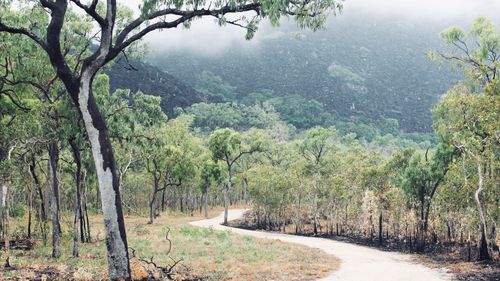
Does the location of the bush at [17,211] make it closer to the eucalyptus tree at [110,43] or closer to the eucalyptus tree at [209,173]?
the eucalyptus tree at [209,173]

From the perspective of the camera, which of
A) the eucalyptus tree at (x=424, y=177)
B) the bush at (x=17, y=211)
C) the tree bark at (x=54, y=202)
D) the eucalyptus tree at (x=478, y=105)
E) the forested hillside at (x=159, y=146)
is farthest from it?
the bush at (x=17, y=211)

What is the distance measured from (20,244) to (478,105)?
962 inches

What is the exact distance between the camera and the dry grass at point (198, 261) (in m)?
15.1

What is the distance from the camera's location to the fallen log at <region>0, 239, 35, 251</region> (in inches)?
890

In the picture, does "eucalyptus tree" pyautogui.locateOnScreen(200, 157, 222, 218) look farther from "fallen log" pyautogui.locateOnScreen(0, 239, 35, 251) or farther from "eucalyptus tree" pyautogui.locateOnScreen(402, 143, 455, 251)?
"fallen log" pyautogui.locateOnScreen(0, 239, 35, 251)

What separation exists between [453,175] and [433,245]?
381 inches

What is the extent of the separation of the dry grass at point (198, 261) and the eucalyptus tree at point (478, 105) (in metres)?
8.53

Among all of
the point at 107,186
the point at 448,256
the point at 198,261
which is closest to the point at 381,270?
the point at 448,256

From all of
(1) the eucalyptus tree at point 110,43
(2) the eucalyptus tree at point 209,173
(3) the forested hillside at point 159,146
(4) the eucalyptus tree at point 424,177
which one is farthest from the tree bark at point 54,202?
(2) the eucalyptus tree at point 209,173

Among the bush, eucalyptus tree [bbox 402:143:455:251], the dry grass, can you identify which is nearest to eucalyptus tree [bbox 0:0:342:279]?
the dry grass

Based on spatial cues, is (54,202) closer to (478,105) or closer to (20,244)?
(20,244)

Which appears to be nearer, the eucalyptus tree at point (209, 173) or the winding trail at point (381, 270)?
the winding trail at point (381, 270)

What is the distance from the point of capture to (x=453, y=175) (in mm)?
24172

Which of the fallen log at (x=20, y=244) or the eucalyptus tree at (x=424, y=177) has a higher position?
the eucalyptus tree at (x=424, y=177)
